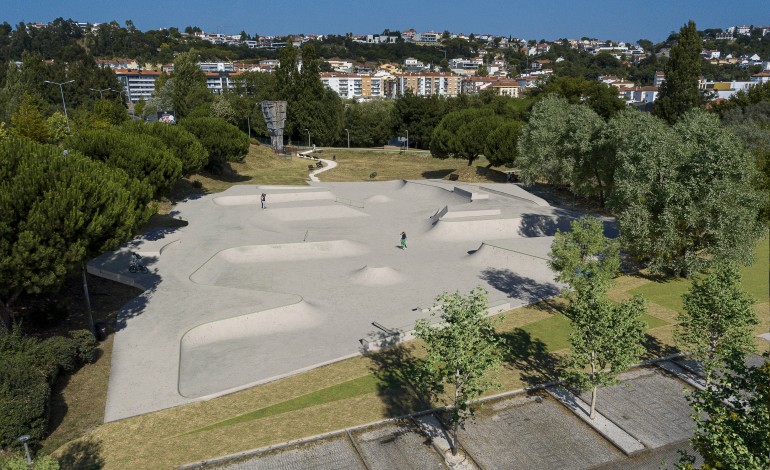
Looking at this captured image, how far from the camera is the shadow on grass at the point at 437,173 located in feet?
229

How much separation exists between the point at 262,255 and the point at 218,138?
27.2 metres

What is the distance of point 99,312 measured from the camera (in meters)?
25.6

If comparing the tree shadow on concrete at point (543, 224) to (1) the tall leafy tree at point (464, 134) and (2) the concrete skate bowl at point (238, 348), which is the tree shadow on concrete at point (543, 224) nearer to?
(2) the concrete skate bowl at point (238, 348)

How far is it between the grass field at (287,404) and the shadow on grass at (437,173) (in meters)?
44.4

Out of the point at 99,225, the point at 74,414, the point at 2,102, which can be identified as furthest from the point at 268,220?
the point at 2,102

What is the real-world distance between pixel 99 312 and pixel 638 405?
24.6m

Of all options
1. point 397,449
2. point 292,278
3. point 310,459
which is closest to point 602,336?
point 397,449

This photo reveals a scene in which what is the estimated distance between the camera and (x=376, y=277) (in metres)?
29.4

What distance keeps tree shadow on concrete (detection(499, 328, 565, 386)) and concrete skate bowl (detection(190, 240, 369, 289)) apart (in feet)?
47.4

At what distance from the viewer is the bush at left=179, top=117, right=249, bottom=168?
55553mm

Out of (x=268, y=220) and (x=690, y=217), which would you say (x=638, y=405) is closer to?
(x=690, y=217)

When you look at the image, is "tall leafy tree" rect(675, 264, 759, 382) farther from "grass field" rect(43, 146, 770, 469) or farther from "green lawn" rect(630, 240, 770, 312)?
"green lawn" rect(630, 240, 770, 312)

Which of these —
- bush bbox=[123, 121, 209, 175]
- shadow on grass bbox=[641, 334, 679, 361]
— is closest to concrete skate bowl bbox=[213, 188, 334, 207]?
bush bbox=[123, 121, 209, 175]

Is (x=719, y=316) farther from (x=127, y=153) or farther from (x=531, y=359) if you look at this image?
(x=127, y=153)
